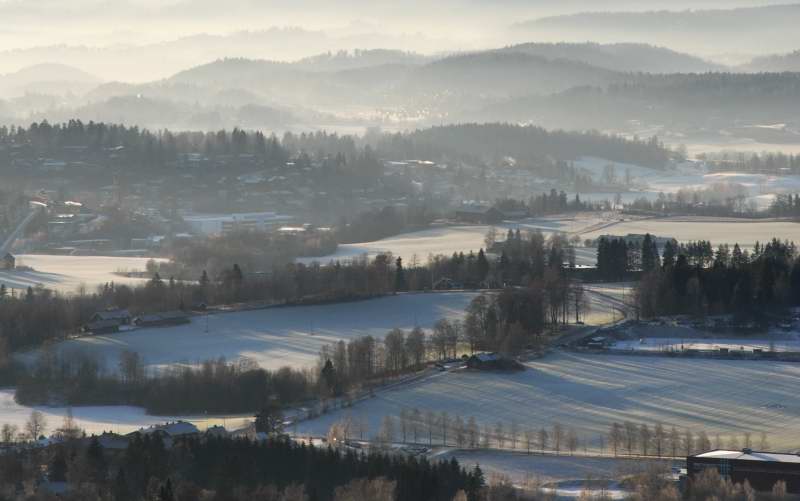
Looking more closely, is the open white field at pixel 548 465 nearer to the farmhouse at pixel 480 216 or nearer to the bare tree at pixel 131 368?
the bare tree at pixel 131 368

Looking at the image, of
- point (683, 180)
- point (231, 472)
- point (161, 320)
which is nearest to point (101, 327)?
point (161, 320)

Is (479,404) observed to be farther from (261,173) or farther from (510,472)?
(261,173)

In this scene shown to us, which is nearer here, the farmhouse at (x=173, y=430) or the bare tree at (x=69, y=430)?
the farmhouse at (x=173, y=430)

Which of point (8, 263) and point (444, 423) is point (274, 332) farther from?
point (8, 263)

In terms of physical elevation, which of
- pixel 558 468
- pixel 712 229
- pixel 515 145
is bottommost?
pixel 558 468

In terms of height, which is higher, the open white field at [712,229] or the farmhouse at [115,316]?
the open white field at [712,229]

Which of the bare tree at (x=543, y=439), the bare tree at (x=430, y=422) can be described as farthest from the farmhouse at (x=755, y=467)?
the bare tree at (x=430, y=422)

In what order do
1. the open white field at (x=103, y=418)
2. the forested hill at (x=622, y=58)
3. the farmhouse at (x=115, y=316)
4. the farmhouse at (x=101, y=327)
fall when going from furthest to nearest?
the forested hill at (x=622, y=58) → the farmhouse at (x=115, y=316) → the farmhouse at (x=101, y=327) → the open white field at (x=103, y=418)
